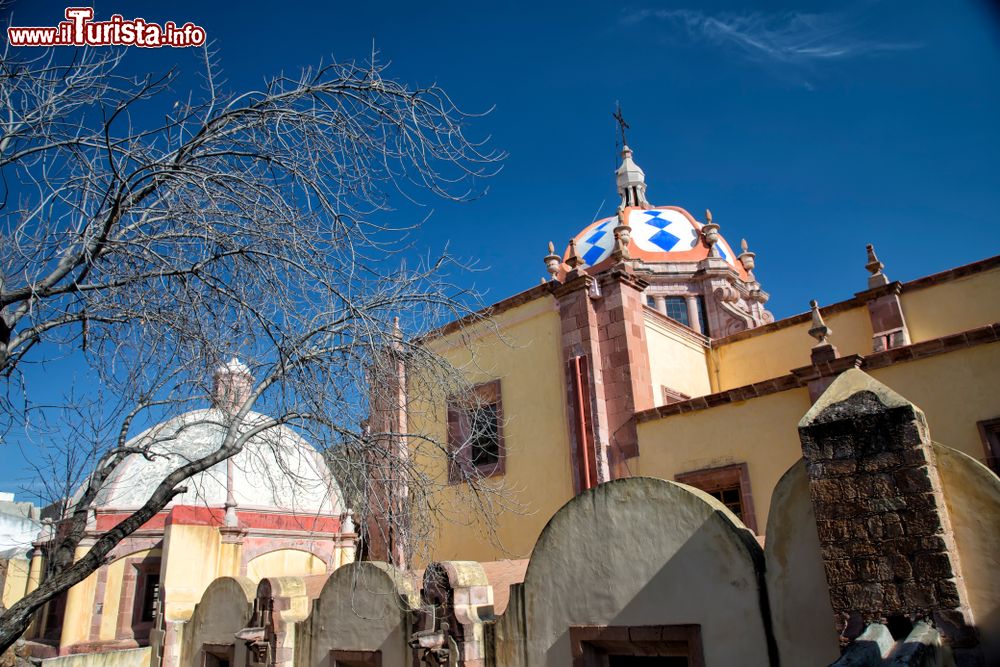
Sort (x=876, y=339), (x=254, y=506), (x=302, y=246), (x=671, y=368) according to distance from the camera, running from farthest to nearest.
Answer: (x=254, y=506)
(x=671, y=368)
(x=876, y=339)
(x=302, y=246)

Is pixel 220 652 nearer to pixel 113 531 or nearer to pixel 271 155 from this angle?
pixel 113 531

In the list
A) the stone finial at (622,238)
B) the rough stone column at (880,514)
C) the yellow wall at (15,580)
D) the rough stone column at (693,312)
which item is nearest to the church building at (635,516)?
the rough stone column at (880,514)

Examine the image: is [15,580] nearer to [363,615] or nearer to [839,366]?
[363,615]

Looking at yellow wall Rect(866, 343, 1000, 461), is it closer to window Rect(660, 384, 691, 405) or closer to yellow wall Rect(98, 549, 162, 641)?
window Rect(660, 384, 691, 405)

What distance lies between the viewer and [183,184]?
198 inches

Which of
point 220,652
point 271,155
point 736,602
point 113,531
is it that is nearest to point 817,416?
point 736,602

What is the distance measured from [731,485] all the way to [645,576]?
496 centimetres

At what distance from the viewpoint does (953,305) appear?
41.0 ft

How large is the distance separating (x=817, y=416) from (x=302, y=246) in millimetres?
3716

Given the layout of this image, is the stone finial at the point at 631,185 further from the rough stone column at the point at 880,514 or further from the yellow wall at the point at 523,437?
the rough stone column at the point at 880,514

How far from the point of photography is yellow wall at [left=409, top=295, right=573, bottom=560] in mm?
12562

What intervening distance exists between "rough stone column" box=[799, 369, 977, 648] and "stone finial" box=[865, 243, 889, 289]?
30.6ft

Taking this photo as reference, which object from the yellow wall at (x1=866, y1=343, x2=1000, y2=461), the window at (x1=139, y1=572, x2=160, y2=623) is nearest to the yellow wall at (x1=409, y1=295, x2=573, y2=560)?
the yellow wall at (x1=866, y1=343, x2=1000, y2=461)

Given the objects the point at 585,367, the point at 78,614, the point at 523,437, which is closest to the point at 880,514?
the point at 585,367
